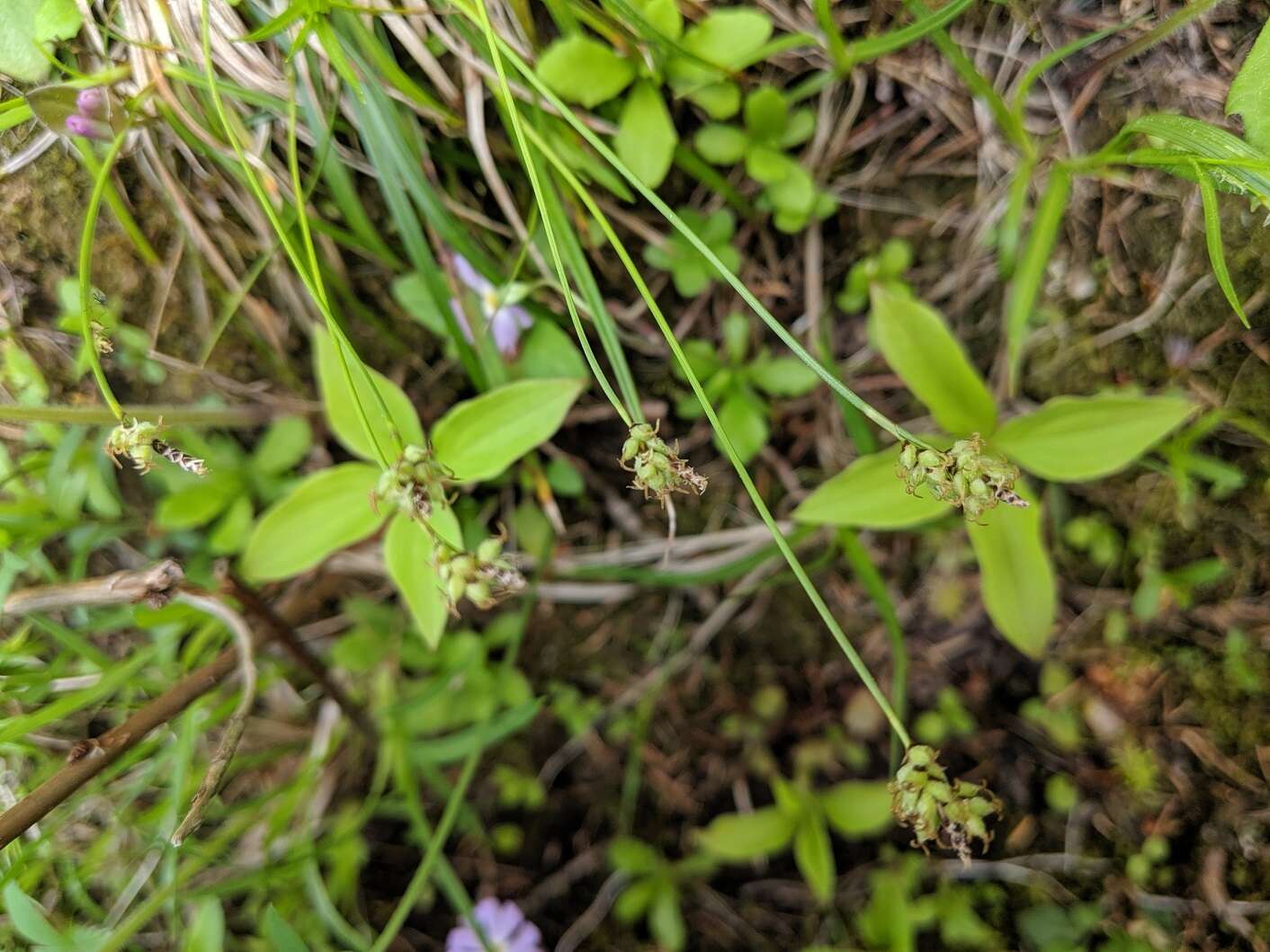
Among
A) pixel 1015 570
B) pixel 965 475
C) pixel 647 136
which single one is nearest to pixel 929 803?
pixel 965 475

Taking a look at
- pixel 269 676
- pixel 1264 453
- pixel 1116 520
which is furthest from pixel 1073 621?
pixel 269 676

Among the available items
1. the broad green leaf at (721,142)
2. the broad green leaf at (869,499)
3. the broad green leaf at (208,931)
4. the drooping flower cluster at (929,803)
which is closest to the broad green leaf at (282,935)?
the broad green leaf at (208,931)

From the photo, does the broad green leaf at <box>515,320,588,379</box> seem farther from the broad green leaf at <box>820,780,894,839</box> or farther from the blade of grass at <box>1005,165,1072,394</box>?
the broad green leaf at <box>820,780,894,839</box>

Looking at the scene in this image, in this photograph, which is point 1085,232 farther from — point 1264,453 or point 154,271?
point 154,271

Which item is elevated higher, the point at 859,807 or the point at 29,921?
the point at 29,921

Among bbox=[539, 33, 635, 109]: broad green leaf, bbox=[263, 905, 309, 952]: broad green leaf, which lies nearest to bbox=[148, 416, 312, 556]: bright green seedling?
bbox=[263, 905, 309, 952]: broad green leaf

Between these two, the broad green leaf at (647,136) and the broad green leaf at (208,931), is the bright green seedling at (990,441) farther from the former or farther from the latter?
the broad green leaf at (208,931)

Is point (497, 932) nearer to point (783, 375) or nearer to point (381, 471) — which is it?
point (381, 471)
